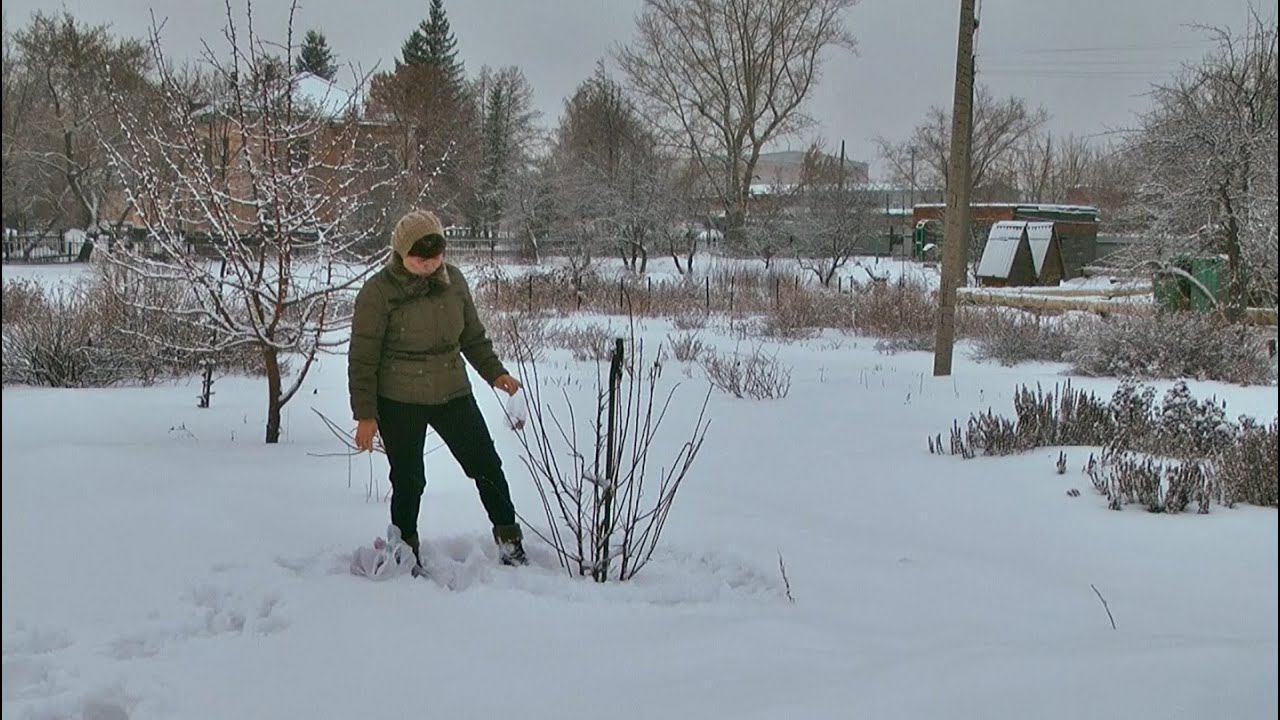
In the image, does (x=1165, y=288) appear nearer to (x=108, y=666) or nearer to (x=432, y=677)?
(x=432, y=677)

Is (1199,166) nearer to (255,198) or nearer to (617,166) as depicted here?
(255,198)

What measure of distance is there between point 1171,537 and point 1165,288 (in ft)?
12.6

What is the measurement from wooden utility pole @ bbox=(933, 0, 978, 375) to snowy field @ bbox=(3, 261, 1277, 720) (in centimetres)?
313

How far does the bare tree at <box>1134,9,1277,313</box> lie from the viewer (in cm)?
157

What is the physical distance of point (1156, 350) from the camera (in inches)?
241

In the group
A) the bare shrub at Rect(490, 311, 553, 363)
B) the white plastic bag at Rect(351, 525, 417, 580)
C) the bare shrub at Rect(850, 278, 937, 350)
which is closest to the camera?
the white plastic bag at Rect(351, 525, 417, 580)

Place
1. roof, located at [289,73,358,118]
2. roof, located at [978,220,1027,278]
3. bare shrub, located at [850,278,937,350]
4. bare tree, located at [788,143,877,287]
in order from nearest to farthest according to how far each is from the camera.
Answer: roof, located at [289,73,358,118] < bare shrub, located at [850,278,937,350] < roof, located at [978,220,1027,278] < bare tree, located at [788,143,877,287]

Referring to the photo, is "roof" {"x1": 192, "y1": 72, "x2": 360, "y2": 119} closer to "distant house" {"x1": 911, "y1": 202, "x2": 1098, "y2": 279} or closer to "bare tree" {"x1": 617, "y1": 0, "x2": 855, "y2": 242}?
"bare tree" {"x1": 617, "y1": 0, "x2": 855, "y2": 242}

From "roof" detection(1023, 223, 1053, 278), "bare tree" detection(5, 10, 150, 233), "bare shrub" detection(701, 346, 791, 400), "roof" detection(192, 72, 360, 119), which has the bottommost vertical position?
"bare shrub" detection(701, 346, 791, 400)

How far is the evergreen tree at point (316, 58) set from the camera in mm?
5297

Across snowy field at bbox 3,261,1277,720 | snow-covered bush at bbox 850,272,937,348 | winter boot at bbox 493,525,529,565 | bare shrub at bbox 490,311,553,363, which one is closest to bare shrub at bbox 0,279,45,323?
snowy field at bbox 3,261,1277,720

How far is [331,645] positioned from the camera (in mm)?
2451

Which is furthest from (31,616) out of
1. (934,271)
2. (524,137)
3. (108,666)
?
(934,271)

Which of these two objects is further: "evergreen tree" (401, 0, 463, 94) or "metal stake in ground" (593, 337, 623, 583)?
"evergreen tree" (401, 0, 463, 94)
